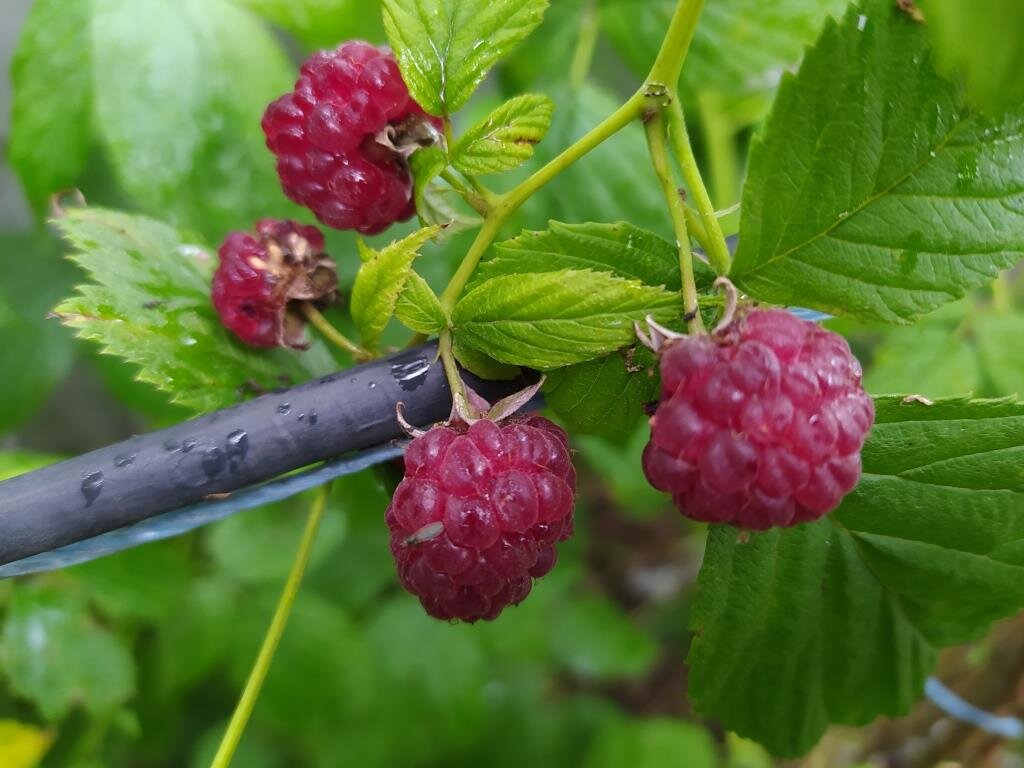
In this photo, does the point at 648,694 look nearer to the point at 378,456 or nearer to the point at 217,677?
the point at 217,677

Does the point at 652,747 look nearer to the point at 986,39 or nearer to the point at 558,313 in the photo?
the point at 558,313

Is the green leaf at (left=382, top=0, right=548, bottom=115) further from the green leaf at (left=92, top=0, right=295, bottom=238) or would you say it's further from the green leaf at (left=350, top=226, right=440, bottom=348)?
the green leaf at (left=92, top=0, right=295, bottom=238)

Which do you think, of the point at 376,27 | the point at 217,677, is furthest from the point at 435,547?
the point at 217,677

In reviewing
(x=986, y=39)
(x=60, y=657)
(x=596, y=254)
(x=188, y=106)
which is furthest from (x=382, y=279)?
(x=60, y=657)

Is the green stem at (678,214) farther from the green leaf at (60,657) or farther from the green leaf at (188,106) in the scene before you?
the green leaf at (60,657)

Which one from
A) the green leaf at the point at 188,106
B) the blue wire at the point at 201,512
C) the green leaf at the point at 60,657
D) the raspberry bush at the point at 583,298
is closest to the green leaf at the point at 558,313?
the raspberry bush at the point at 583,298

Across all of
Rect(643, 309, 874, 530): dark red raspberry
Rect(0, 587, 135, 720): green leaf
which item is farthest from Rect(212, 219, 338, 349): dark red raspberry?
Rect(0, 587, 135, 720): green leaf
